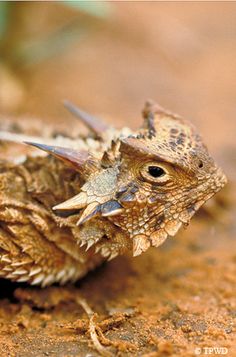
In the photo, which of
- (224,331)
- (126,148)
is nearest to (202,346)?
(224,331)

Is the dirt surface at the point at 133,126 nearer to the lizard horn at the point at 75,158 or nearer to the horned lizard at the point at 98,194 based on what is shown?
the horned lizard at the point at 98,194

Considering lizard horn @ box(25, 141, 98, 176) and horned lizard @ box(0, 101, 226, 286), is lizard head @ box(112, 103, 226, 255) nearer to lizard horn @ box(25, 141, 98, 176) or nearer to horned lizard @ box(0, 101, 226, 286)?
horned lizard @ box(0, 101, 226, 286)

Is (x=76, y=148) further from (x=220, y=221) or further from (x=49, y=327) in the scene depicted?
(x=220, y=221)

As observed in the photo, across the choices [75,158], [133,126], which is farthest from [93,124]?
[133,126]

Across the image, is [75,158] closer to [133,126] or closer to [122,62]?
[133,126]

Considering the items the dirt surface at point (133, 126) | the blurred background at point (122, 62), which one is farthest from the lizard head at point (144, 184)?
the blurred background at point (122, 62)

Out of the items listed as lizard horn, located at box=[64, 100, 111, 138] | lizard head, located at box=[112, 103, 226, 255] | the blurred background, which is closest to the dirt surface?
the blurred background

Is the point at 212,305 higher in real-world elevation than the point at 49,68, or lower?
lower
